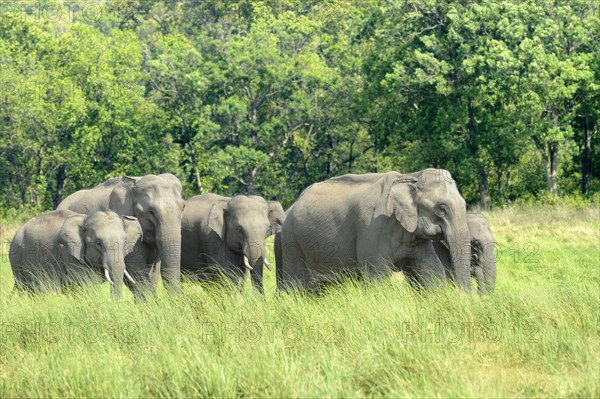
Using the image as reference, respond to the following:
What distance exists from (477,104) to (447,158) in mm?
2173

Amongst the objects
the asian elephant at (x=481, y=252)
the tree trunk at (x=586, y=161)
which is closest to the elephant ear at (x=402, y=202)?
the asian elephant at (x=481, y=252)

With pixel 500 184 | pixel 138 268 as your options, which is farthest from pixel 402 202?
pixel 500 184

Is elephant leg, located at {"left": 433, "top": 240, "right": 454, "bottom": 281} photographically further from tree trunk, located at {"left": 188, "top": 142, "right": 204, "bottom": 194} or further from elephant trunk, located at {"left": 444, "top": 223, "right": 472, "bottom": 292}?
tree trunk, located at {"left": 188, "top": 142, "right": 204, "bottom": 194}

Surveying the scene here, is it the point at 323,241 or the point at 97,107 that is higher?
the point at 323,241

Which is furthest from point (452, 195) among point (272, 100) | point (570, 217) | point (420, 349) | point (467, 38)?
point (272, 100)

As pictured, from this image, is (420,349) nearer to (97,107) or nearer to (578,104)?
(578,104)

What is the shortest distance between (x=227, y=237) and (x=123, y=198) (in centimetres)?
168

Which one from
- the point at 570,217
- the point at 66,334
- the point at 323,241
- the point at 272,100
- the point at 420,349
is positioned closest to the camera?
the point at 420,349

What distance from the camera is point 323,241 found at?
1413cm

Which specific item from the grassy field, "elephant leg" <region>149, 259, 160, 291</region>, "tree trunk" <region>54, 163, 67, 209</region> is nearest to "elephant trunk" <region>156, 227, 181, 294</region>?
"elephant leg" <region>149, 259, 160, 291</region>

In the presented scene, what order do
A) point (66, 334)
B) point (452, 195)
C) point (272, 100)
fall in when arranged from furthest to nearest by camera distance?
point (272, 100), point (452, 195), point (66, 334)

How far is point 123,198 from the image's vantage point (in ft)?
53.0

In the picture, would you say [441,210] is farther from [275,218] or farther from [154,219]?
[275,218]

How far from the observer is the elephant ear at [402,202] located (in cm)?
1281
